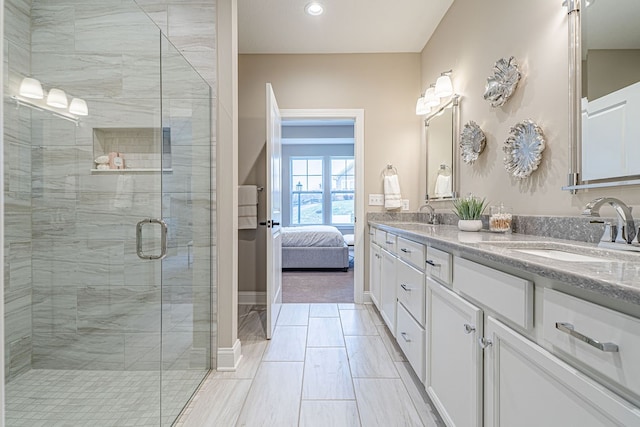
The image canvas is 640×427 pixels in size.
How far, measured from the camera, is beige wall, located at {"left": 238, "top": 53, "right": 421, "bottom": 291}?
3277mm

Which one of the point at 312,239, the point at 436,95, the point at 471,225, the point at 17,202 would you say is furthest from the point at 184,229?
the point at 312,239

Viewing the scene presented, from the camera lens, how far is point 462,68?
95.9 inches

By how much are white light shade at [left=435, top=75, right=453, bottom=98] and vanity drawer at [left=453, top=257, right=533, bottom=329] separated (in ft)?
6.01

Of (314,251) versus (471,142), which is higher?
(471,142)

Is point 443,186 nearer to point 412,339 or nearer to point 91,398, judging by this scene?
point 412,339

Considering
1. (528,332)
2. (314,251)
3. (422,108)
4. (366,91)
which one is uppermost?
(366,91)

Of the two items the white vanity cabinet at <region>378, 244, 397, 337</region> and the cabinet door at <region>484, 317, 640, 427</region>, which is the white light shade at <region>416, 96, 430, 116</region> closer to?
the white vanity cabinet at <region>378, 244, 397, 337</region>

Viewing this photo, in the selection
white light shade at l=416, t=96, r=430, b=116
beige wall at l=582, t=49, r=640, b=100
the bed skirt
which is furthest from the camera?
the bed skirt

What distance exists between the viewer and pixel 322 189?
7.52 meters

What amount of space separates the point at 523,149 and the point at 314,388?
1768 mm

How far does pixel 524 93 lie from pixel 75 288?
2529 mm

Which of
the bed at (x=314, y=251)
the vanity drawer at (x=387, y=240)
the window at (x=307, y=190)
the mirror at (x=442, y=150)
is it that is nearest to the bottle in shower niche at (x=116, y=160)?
the vanity drawer at (x=387, y=240)

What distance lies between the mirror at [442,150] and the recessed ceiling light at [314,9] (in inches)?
52.4

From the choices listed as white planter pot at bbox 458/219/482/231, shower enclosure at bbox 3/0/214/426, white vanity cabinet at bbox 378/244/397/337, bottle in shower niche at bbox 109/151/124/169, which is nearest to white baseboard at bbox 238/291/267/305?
white vanity cabinet at bbox 378/244/397/337
